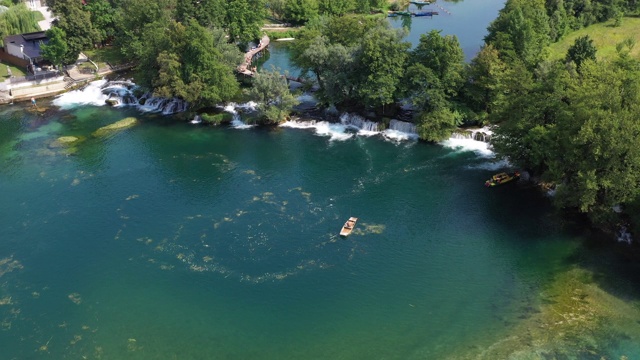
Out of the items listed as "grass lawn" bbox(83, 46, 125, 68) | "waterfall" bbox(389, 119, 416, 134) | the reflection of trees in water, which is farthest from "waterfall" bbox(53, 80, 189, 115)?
the reflection of trees in water

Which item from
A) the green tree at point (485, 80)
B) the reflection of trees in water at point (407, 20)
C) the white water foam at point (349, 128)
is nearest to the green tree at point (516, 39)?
the green tree at point (485, 80)

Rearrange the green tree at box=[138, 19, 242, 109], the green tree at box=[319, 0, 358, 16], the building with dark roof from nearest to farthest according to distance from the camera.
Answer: the green tree at box=[138, 19, 242, 109] → the building with dark roof → the green tree at box=[319, 0, 358, 16]

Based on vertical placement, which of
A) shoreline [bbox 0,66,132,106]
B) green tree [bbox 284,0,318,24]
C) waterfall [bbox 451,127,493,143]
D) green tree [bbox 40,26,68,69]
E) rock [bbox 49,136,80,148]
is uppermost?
green tree [bbox 284,0,318,24]

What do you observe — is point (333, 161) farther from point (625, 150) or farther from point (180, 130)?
point (625, 150)

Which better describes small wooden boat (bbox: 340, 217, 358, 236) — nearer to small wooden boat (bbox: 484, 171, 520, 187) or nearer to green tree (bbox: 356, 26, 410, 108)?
small wooden boat (bbox: 484, 171, 520, 187)

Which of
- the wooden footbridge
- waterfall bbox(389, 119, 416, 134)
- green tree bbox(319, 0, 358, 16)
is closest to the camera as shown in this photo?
waterfall bbox(389, 119, 416, 134)

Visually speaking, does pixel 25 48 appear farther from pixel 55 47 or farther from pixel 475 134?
pixel 475 134

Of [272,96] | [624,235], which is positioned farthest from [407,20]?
[624,235]
